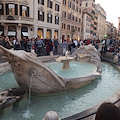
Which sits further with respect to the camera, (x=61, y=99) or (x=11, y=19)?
(x=11, y=19)

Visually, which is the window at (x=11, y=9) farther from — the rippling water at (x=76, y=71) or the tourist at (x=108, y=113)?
the tourist at (x=108, y=113)

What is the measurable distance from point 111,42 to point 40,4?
14.4m

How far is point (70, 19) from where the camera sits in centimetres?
3856

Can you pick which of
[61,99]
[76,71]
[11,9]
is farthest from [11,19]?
[61,99]

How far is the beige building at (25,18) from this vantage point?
22.5 metres

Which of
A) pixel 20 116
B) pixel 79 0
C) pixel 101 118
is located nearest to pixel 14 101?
pixel 20 116

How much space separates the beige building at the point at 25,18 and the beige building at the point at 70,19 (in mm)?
6614

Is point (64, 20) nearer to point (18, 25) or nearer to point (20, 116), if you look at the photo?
point (18, 25)

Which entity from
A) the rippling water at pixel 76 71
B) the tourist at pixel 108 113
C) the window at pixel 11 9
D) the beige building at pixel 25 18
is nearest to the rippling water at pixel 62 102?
the rippling water at pixel 76 71

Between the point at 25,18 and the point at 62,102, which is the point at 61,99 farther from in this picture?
the point at 25,18

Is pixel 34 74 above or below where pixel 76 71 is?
above

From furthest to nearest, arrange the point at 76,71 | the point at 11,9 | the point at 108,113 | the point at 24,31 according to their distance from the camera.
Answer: the point at 24,31, the point at 11,9, the point at 76,71, the point at 108,113

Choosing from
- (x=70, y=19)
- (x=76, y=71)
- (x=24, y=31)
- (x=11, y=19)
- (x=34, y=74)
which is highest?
(x=70, y=19)

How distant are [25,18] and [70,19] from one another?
18.0 metres
